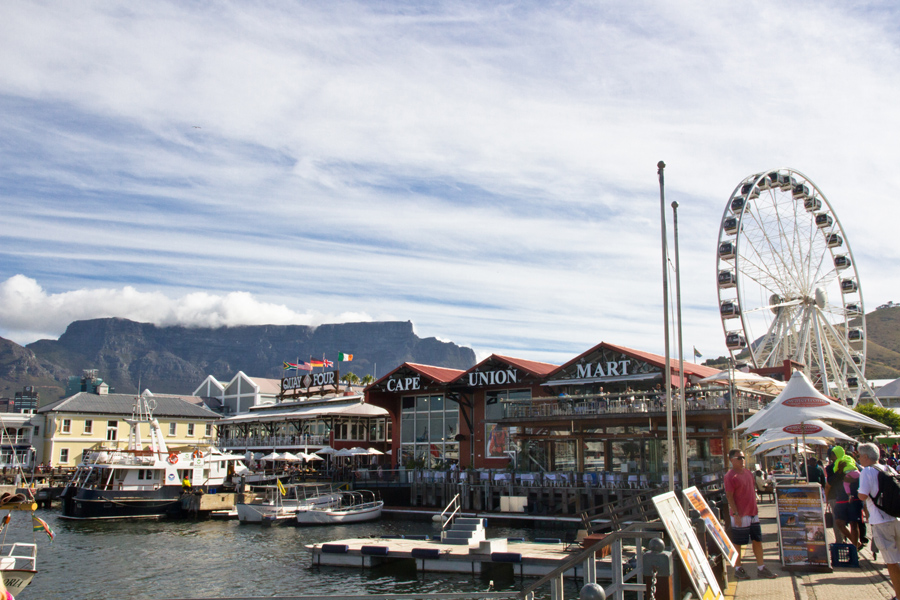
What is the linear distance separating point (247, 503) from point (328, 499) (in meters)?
4.78

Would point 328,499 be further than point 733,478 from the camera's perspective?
Yes

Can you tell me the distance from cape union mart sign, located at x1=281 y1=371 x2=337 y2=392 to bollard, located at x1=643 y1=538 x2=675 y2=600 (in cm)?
Result: 6528

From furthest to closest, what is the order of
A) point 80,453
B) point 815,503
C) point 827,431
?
point 80,453, point 827,431, point 815,503

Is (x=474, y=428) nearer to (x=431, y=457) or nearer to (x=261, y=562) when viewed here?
(x=431, y=457)

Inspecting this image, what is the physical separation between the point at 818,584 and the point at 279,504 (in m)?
33.2

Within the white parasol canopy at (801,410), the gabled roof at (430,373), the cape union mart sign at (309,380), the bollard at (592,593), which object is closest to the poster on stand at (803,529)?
the white parasol canopy at (801,410)

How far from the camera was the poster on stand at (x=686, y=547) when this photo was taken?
7.54 metres

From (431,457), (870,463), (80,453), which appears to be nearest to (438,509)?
(431,457)

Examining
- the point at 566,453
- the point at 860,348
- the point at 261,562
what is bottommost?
the point at 261,562

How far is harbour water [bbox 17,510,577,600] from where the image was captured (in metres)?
22.3

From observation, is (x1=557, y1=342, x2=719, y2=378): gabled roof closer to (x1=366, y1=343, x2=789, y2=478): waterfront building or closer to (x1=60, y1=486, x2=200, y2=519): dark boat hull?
(x1=366, y1=343, x2=789, y2=478): waterfront building

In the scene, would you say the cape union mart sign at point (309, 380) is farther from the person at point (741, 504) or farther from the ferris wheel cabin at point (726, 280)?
the person at point (741, 504)

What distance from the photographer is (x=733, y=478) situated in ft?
Answer: 40.5

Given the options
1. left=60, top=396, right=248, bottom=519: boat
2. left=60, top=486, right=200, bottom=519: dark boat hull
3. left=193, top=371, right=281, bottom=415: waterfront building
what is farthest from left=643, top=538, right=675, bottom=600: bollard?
left=193, top=371, right=281, bottom=415: waterfront building
